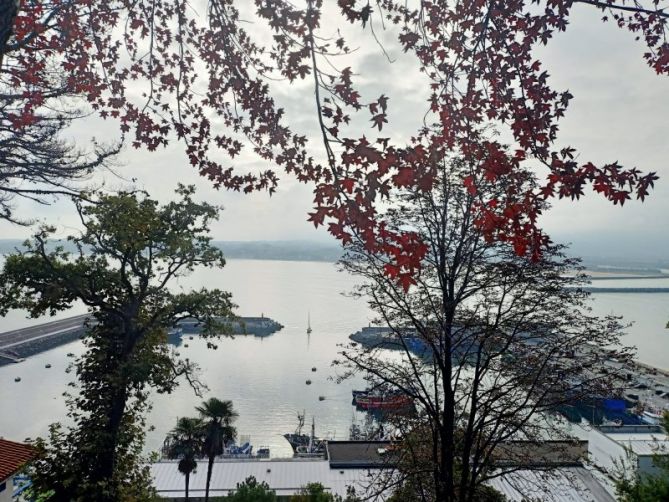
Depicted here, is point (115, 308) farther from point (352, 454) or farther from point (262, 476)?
point (352, 454)

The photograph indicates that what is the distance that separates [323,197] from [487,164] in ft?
4.15

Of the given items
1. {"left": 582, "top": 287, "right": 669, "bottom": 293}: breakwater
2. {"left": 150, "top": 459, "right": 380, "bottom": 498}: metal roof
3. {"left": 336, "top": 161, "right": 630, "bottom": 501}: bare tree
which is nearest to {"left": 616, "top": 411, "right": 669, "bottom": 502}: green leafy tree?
{"left": 336, "top": 161, "right": 630, "bottom": 501}: bare tree

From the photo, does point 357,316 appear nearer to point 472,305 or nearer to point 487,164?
point 472,305

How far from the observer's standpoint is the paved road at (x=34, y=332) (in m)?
43.9

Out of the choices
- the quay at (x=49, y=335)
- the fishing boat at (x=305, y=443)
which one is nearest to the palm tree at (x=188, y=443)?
the fishing boat at (x=305, y=443)

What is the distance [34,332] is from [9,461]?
5031cm

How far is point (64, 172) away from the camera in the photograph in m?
6.28

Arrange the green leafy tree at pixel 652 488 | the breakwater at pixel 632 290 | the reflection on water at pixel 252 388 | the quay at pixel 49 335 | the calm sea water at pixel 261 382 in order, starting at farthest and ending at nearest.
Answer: the breakwater at pixel 632 290
the quay at pixel 49 335
the calm sea water at pixel 261 382
the reflection on water at pixel 252 388
the green leafy tree at pixel 652 488

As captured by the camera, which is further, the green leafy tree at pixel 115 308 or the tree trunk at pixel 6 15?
the green leafy tree at pixel 115 308

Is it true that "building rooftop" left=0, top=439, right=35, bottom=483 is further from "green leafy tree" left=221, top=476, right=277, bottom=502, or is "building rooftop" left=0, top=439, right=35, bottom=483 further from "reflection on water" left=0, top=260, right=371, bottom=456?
"reflection on water" left=0, top=260, right=371, bottom=456

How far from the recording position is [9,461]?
876 cm

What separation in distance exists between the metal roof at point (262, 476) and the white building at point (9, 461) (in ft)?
17.4

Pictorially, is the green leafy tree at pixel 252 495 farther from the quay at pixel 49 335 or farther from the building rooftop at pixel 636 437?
the quay at pixel 49 335

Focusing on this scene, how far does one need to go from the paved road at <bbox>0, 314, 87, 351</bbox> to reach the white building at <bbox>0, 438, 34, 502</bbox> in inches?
1594
